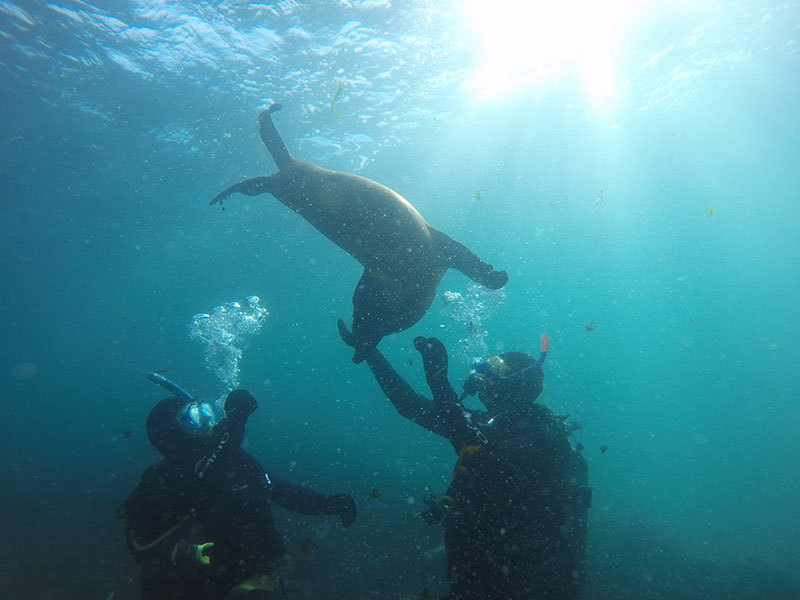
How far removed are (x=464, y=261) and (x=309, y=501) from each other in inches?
145

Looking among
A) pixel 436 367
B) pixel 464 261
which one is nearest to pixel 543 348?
pixel 464 261

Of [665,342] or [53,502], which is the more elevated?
[665,342]

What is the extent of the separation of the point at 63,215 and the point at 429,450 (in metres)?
28.4

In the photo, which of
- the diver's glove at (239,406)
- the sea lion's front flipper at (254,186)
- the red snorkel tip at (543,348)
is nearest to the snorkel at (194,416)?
the diver's glove at (239,406)

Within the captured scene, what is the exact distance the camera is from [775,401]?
Result: 65.9 meters

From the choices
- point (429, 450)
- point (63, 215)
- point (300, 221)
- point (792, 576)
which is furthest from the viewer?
point (300, 221)

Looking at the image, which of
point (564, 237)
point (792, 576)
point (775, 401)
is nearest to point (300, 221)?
point (792, 576)

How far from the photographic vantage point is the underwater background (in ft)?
37.7

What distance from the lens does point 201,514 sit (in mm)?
3537

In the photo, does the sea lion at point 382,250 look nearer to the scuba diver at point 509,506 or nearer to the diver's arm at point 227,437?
the scuba diver at point 509,506

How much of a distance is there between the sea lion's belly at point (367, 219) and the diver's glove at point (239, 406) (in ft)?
7.12

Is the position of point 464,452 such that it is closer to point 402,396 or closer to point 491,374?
point 491,374

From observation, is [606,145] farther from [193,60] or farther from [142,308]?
Result: [142,308]

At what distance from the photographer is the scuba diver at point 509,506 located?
312 centimetres
